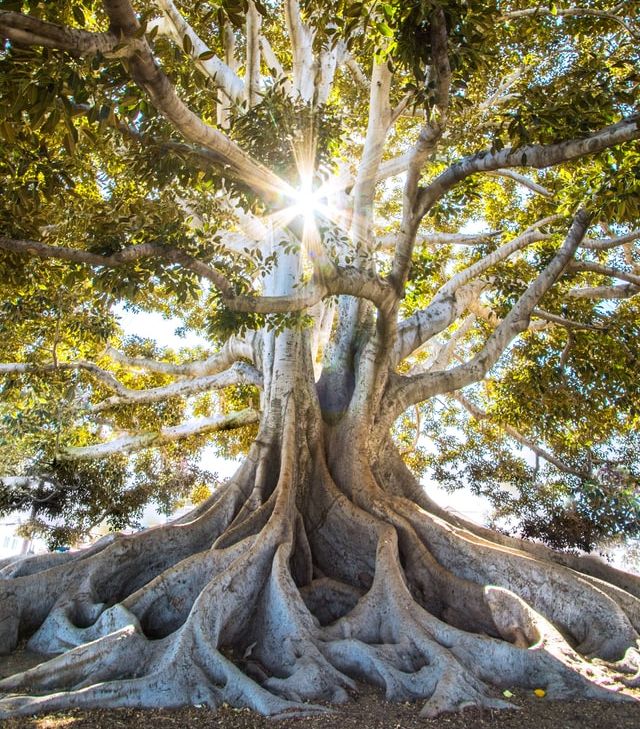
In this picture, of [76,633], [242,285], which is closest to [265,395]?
[242,285]

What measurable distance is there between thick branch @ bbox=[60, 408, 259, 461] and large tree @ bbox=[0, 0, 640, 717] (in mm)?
62

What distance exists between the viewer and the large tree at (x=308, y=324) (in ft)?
11.9

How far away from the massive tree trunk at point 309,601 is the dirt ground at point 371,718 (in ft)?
0.32

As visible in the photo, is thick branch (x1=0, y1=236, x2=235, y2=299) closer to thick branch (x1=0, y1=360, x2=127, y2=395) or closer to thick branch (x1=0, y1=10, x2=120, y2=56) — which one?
thick branch (x1=0, y1=10, x2=120, y2=56)

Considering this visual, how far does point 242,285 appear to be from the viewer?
5152 mm

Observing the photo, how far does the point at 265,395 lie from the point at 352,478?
1.66 m

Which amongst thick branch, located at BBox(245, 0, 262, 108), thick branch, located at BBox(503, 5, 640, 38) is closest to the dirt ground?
thick branch, located at BBox(503, 5, 640, 38)

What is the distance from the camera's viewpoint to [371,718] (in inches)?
128

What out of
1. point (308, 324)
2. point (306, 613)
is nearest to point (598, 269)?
point (308, 324)

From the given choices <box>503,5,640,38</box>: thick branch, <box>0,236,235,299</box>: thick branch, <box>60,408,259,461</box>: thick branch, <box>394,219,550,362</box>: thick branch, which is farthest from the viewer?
<box>60,408,259,461</box>: thick branch

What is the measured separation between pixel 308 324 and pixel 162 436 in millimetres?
4606

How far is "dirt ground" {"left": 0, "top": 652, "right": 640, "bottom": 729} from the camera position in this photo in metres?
3.08

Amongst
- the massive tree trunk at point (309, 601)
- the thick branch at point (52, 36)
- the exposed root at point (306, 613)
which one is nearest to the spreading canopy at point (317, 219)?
the thick branch at point (52, 36)

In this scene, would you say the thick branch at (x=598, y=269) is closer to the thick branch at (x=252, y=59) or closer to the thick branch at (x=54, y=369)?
the thick branch at (x=252, y=59)
